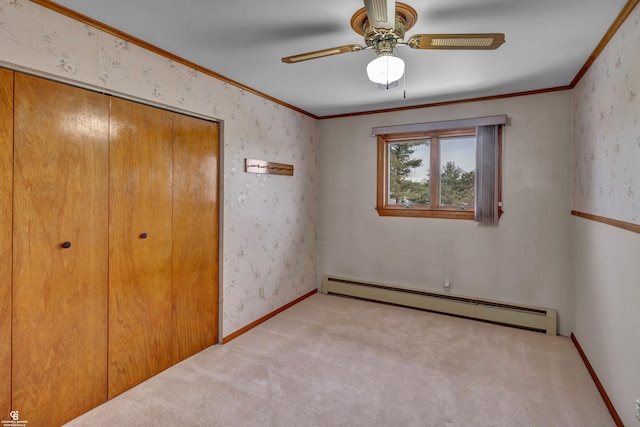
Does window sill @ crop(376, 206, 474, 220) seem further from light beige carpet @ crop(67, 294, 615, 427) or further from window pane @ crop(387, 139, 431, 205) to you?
light beige carpet @ crop(67, 294, 615, 427)

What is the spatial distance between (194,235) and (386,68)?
6.49 feet

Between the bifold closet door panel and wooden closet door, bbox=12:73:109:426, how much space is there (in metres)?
0.03

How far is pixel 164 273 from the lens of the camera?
2.50m

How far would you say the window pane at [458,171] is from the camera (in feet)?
12.0

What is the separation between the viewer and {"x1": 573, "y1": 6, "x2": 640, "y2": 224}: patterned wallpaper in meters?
1.75

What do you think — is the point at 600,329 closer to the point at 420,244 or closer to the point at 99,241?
the point at 420,244

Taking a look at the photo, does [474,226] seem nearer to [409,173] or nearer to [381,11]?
[409,173]

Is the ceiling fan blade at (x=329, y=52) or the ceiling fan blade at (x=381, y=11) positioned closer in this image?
the ceiling fan blade at (x=381, y=11)

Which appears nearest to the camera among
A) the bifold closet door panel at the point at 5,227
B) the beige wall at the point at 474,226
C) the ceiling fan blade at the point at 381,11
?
the ceiling fan blade at the point at 381,11

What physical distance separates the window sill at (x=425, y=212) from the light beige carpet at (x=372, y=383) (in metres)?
1.18

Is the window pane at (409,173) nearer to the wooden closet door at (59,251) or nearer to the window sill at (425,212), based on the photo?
the window sill at (425,212)
